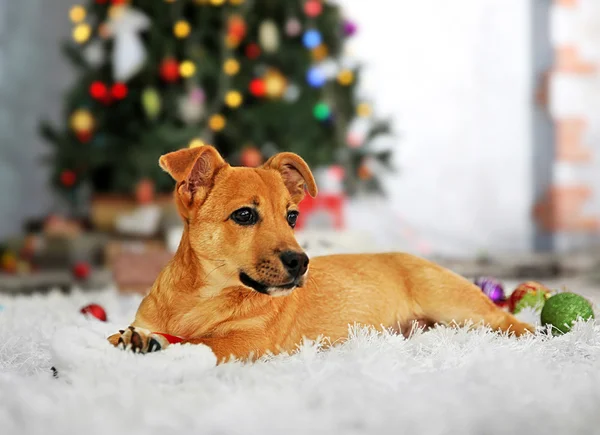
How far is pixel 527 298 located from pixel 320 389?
3.75 ft

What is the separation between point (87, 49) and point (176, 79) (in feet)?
2.24

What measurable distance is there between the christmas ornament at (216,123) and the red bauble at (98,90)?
0.73 meters

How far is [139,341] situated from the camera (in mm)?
1256

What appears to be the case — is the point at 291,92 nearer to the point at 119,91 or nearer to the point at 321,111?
the point at 321,111

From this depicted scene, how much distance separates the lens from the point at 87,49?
4375mm

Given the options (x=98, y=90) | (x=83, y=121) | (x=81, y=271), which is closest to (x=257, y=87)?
(x=98, y=90)

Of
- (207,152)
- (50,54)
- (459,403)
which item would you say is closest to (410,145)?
(50,54)

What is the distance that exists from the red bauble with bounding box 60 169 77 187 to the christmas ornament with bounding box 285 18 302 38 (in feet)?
5.84

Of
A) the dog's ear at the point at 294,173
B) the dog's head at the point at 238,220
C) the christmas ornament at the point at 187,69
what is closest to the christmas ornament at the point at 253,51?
the christmas ornament at the point at 187,69

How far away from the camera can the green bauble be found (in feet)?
5.33

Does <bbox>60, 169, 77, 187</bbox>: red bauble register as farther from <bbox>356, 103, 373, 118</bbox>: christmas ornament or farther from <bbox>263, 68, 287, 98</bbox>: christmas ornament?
<bbox>356, 103, 373, 118</bbox>: christmas ornament

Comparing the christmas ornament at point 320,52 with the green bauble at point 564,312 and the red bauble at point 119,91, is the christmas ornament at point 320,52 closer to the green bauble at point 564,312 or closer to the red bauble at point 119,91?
the red bauble at point 119,91

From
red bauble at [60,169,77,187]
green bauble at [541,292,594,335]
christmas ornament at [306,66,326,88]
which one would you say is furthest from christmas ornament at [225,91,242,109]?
green bauble at [541,292,594,335]

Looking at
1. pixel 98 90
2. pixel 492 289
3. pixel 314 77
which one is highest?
pixel 314 77
